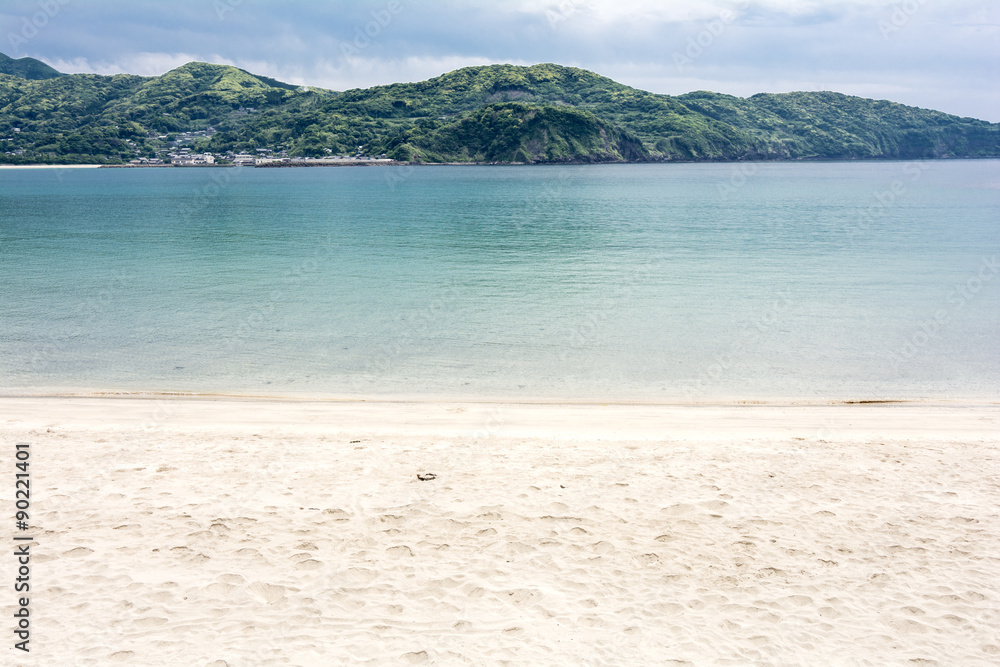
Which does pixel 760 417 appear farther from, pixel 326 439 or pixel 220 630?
pixel 220 630

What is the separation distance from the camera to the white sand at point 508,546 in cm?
582

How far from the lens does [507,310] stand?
23.0 m
